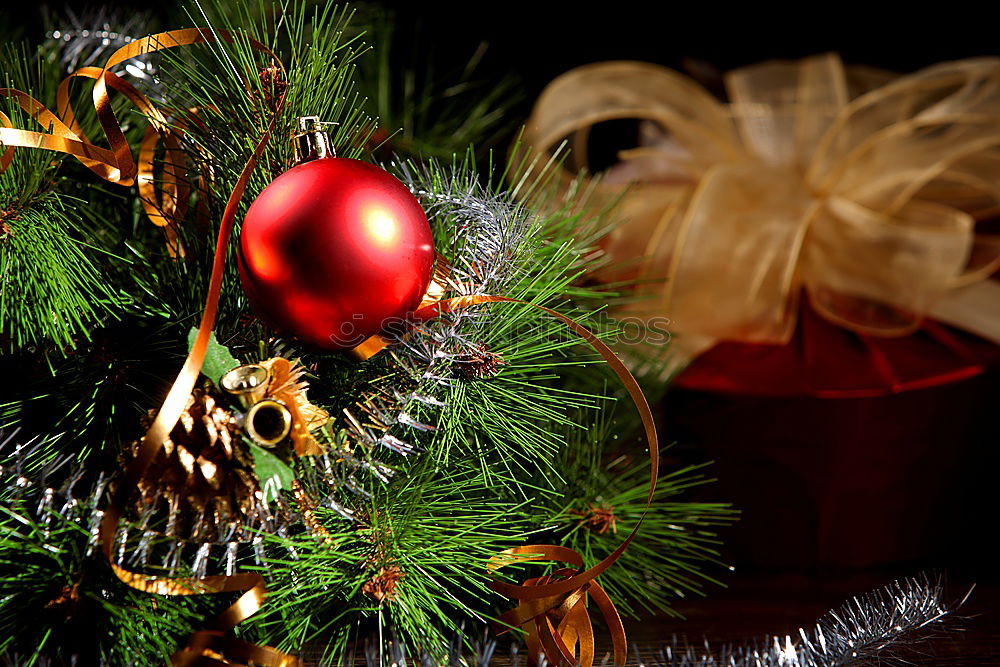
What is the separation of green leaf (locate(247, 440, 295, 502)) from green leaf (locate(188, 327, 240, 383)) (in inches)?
1.1

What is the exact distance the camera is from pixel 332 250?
1.01 feet

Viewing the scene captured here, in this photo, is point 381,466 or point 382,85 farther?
point 382,85

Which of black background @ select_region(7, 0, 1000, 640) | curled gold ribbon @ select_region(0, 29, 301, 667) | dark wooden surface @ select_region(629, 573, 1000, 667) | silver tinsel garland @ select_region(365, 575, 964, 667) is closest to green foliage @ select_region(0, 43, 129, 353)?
curled gold ribbon @ select_region(0, 29, 301, 667)

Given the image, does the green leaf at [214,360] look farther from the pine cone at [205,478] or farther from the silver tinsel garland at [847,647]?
the silver tinsel garland at [847,647]

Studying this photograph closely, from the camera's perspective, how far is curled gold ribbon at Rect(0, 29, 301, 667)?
283 millimetres

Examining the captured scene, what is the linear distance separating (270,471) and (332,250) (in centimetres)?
8

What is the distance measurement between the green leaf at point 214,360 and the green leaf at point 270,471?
27mm

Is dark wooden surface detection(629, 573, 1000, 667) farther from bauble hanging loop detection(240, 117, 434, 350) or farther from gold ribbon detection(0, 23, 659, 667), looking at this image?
bauble hanging loop detection(240, 117, 434, 350)

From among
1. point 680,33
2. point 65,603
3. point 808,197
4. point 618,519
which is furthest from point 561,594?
point 680,33

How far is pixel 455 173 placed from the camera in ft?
1.29

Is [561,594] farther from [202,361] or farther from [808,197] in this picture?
[808,197]

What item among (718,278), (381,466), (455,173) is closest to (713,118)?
(718,278)

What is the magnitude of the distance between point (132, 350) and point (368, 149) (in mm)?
133

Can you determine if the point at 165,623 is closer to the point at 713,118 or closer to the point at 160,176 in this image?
the point at 160,176
